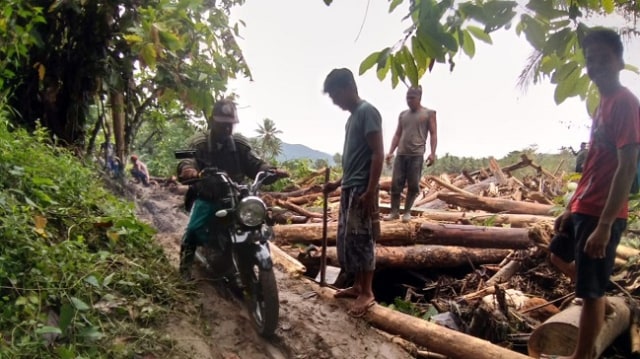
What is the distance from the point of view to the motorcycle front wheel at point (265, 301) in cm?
368

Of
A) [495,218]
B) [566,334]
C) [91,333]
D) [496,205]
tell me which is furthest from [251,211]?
[496,205]

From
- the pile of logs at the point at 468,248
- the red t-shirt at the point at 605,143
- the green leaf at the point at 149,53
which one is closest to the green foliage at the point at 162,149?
the pile of logs at the point at 468,248

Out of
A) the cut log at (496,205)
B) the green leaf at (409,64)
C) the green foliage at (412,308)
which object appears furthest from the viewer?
the cut log at (496,205)

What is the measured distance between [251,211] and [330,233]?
2.78m

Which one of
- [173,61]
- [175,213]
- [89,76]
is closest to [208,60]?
[173,61]

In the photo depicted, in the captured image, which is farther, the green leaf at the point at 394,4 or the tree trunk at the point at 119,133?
the tree trunk at the point at 119,133

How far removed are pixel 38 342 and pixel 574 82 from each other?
110 inches

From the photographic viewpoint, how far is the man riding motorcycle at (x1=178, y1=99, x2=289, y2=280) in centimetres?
445

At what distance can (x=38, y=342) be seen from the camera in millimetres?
2418

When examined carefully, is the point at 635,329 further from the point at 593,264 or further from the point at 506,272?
the point at 506,272

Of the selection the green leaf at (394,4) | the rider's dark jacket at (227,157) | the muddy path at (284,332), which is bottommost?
the muddy path at (284,332)

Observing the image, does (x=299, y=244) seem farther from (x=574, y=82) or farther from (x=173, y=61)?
(x=574, y=82)

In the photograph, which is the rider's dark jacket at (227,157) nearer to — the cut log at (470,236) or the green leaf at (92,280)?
the green leaf at (92,280)

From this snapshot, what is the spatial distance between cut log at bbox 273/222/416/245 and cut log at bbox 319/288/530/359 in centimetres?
167
